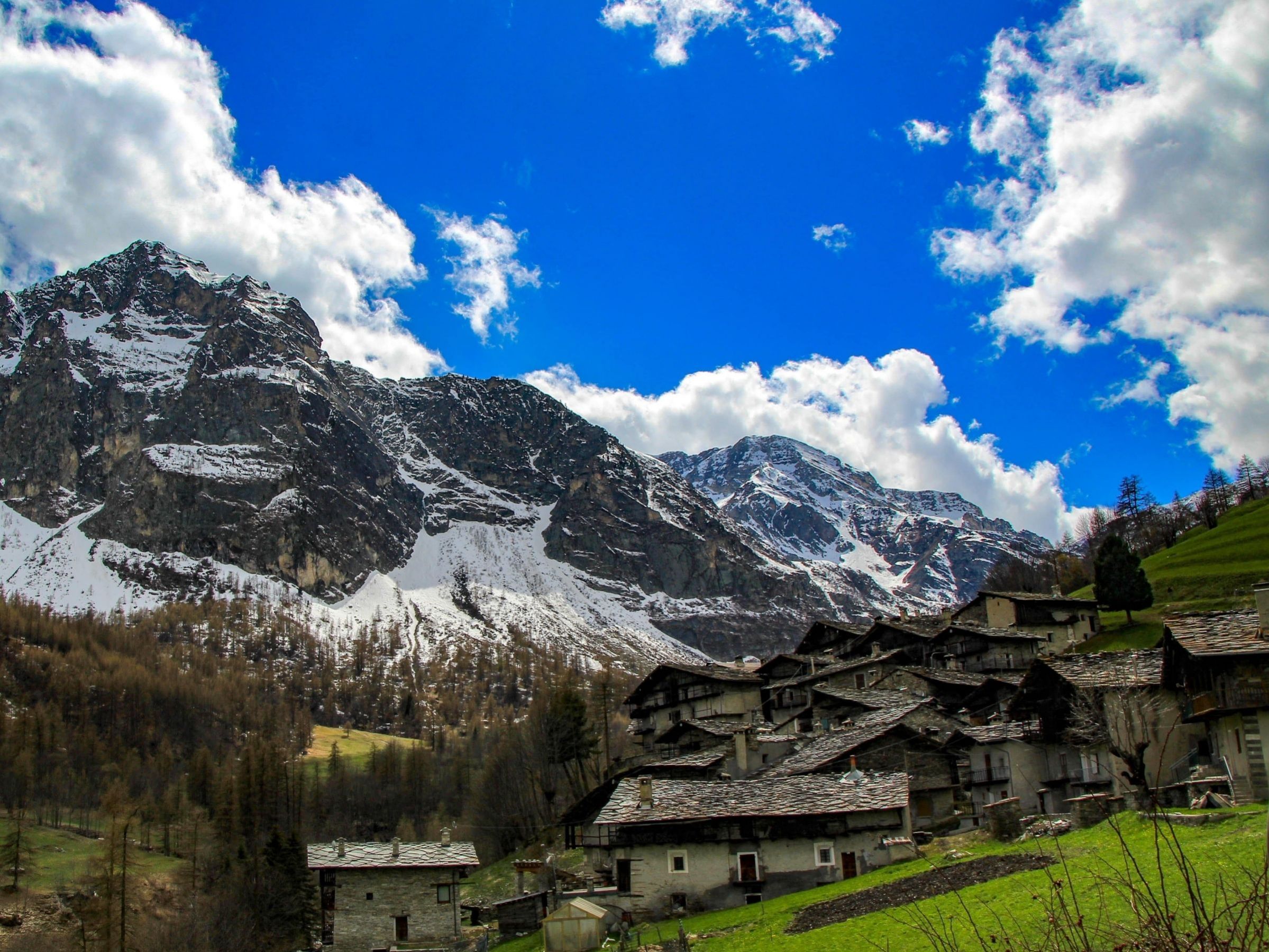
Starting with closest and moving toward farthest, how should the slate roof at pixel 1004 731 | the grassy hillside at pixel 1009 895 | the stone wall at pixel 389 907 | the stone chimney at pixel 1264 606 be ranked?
the grassy hillside at pixel 1009 895 → the stone chimney at pixel 1264 606 → the slate roof at pixel 1004 731 → the stone wall at pixel 389 907

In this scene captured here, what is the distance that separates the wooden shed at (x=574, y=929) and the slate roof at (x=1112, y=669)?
2092 centimetres

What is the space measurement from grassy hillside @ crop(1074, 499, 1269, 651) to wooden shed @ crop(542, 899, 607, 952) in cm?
5003

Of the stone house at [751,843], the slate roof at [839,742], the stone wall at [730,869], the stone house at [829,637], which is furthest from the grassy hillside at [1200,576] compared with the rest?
the stone wall at [730,869]

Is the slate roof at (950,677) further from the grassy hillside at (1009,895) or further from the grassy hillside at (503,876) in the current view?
the grassy hillside at (1009,895)

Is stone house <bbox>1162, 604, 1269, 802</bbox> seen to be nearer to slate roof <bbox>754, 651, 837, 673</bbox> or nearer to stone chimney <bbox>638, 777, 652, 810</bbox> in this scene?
stone chimney <bbox>638, 777, 652, 810</bbox>

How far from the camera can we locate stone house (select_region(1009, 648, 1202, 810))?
1492 inches

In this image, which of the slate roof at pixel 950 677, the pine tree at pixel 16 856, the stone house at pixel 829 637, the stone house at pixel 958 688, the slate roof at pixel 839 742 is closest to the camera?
the slate roof at pixel 839 742

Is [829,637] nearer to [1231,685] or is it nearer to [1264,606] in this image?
[1264,606]

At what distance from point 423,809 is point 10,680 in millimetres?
106142

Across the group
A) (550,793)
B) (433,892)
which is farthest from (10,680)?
(433,892)

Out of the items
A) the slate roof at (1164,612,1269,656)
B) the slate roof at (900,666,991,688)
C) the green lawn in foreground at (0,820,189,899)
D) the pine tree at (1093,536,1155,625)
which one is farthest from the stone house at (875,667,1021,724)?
the green lawn in foreground at (0,820,189,899)

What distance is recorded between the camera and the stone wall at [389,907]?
2003 inches

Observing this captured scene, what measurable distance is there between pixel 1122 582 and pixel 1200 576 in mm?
10789

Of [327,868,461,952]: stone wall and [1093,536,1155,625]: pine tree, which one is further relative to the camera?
[1093,536,1155,625]: pine tree
